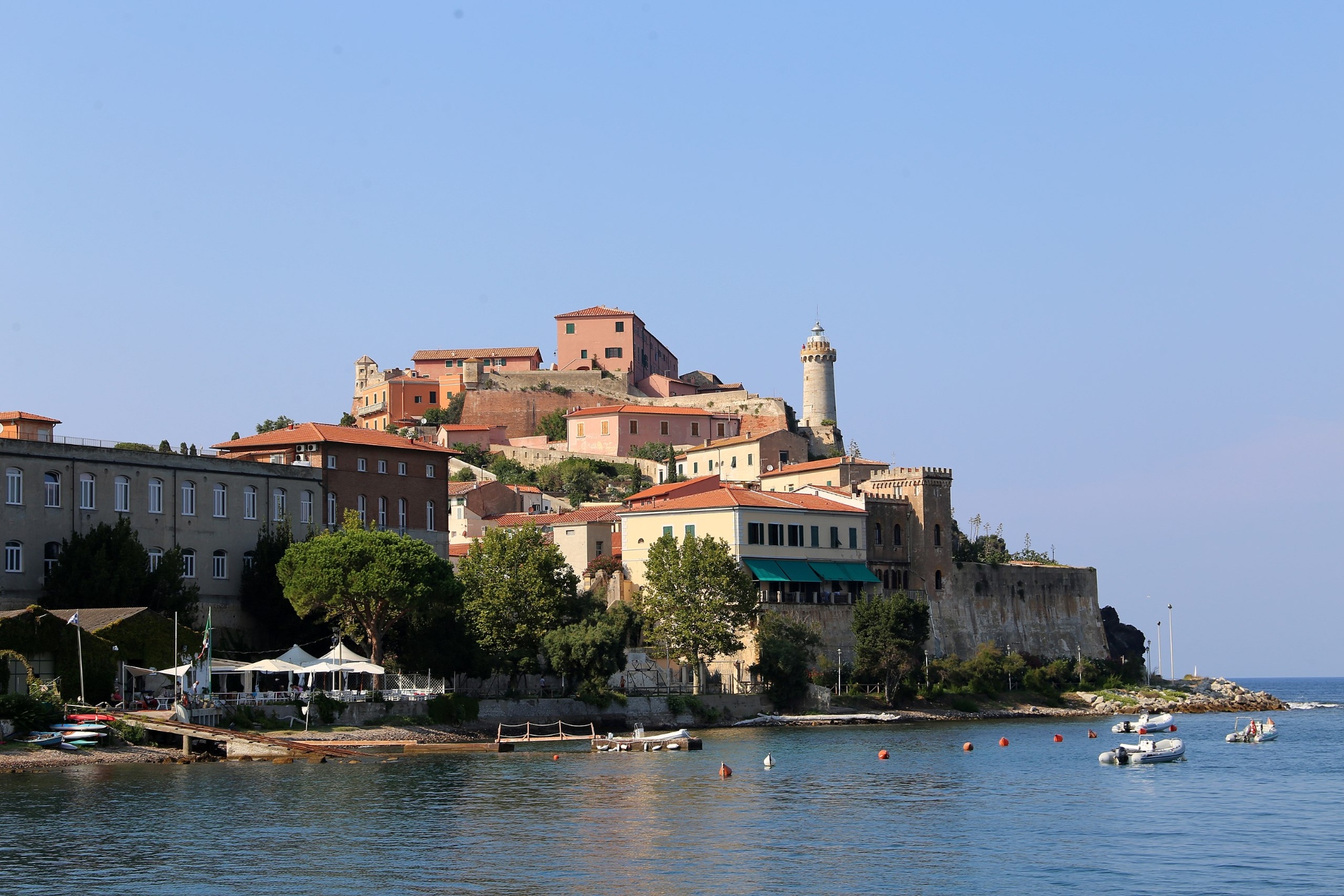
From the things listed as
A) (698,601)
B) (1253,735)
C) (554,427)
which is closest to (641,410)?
(554,427)

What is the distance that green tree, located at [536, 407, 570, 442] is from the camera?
394 ft

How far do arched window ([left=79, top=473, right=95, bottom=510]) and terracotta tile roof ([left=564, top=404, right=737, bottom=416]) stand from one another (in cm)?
5955

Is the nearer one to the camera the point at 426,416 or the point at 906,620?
the point at 906,620

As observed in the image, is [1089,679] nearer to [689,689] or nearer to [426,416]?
[689,689]

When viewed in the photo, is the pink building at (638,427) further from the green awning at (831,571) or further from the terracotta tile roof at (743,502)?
the green awning at (831,571)

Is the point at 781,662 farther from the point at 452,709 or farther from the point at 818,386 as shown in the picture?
the point at 818,386

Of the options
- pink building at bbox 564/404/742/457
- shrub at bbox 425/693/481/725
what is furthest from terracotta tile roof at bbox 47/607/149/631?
pink building at bbox 564/404/742/457

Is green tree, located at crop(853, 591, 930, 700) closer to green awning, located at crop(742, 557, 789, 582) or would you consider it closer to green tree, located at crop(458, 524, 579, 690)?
green awning, located at crop(742, 557, 789, 582)

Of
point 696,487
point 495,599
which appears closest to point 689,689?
point 495,599

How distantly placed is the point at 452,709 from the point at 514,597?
804cm

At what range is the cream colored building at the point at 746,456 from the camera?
341ft

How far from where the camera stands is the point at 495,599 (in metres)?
64.0

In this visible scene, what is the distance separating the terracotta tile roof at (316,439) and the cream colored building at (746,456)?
35267 mm

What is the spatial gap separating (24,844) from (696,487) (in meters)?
56.8
